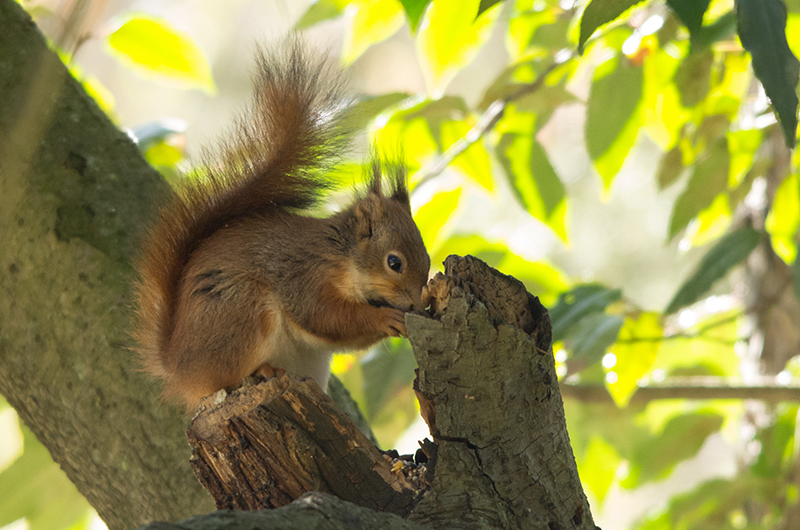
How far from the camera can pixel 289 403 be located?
1.03m

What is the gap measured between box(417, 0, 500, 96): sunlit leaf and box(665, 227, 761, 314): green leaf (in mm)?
671

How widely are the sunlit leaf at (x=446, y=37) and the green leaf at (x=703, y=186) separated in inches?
22.9

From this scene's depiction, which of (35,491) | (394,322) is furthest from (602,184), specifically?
(35,491)

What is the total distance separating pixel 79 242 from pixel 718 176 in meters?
1.34

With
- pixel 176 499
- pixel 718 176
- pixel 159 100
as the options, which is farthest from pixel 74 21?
pixel 159 100

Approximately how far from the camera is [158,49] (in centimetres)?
160

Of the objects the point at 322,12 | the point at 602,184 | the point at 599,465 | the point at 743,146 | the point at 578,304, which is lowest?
the point at 599,465

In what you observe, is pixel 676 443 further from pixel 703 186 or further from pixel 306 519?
pixel 306 519

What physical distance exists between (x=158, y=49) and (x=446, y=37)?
647mm

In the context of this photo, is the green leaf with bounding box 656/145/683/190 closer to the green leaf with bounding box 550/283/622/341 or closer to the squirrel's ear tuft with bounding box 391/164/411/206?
the green leaf with bounding box 550/283/622/341

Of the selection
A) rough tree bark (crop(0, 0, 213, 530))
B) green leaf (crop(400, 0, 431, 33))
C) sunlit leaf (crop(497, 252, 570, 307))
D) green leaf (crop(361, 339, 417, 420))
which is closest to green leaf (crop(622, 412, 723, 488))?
sunlit leaf (crop(497, 252, 570, 307))

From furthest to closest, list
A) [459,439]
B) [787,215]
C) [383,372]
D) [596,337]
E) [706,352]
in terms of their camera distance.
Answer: [706,352] < [787,215] < [383,372] < [596,337] < [459,439]

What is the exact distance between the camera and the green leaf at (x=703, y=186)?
5.28 ft

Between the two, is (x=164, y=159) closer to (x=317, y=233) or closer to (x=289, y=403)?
(x=317, y=233)
